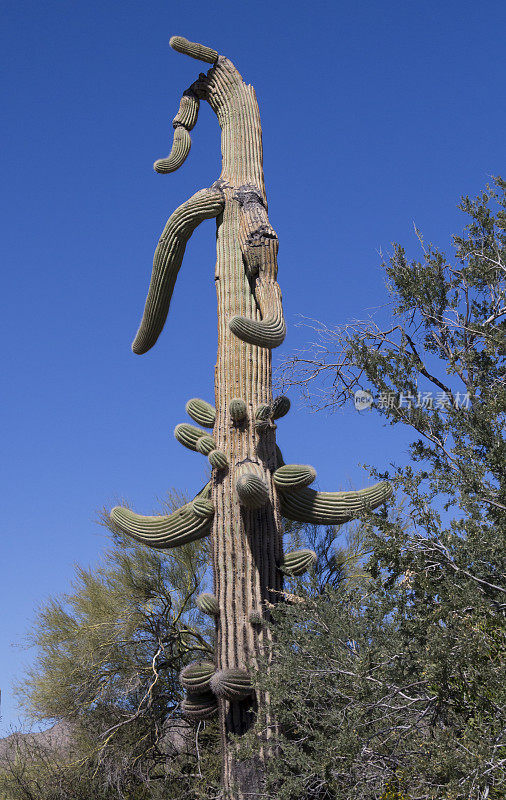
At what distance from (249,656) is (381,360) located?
2.32 m

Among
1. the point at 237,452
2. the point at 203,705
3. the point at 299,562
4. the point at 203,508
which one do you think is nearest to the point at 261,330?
the point at 237,452

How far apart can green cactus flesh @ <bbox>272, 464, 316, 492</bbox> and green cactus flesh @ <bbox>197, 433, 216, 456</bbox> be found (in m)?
0.53

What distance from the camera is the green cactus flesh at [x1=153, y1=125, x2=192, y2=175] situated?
7.55 meters

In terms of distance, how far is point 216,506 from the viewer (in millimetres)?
6094

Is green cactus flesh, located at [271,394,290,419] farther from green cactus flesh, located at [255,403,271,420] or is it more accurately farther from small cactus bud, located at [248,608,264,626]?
small cactus bud, located at [248,608,264,626]

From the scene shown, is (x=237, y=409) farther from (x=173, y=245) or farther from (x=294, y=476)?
(x=173, y=245)

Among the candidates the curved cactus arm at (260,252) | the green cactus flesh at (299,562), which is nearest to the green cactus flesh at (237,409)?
the curved cactus arm at (260,252)

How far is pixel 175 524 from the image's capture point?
21.0 feet

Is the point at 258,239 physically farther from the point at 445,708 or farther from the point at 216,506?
the point at 445,708

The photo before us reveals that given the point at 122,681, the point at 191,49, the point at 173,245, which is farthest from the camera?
the point at 122,681

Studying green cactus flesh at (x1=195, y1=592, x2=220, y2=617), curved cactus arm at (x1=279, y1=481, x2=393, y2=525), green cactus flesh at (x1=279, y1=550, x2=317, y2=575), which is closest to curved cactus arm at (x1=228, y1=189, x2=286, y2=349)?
curved cactus arm at (x1=279, y1=481, x2=393, y2=525)

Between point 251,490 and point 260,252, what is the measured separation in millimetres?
2036

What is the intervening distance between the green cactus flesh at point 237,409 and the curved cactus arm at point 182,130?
2.65 metres

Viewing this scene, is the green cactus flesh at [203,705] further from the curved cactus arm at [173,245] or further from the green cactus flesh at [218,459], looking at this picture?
the curved cactus arm at [173,245]
